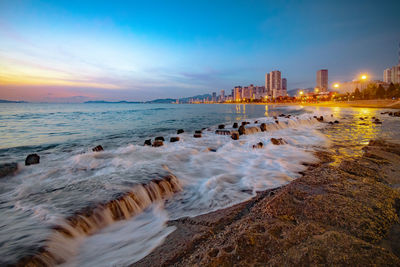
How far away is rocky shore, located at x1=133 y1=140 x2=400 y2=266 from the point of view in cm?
179

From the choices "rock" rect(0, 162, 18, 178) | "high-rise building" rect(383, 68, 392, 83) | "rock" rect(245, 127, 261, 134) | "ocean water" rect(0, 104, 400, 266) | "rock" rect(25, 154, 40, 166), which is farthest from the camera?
"high-rise building" rect(383, 68, 392, 83)

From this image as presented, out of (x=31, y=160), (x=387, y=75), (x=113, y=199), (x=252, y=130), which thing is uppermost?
(x=387, y=75)

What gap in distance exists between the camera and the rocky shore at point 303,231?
1.79 metres

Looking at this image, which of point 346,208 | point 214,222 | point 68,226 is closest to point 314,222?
point 346,208

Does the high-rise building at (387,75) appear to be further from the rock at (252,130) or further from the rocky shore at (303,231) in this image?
the rocky shore at (303,231)

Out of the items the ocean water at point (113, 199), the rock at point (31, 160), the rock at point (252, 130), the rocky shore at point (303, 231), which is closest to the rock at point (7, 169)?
the ocean water at point (113, 199)

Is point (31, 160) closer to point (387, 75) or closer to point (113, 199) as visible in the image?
point (113, 199)

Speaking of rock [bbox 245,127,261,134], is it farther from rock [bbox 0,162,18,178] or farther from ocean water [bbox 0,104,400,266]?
rock [bbox 0,162,18,178]

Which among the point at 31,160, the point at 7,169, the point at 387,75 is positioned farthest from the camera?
the point at 387,75

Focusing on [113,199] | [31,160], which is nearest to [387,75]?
[113,199]

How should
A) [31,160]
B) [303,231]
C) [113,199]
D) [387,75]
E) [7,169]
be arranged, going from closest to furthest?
1. [303,231]
2. [113,199]
3. [7,169]
4. [31,160]
5. [387,75]

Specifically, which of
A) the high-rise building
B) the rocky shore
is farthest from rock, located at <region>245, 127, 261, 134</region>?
the high-rise building

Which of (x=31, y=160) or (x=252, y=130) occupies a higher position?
(x=252, y=130)

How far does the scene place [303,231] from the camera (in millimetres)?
2184
